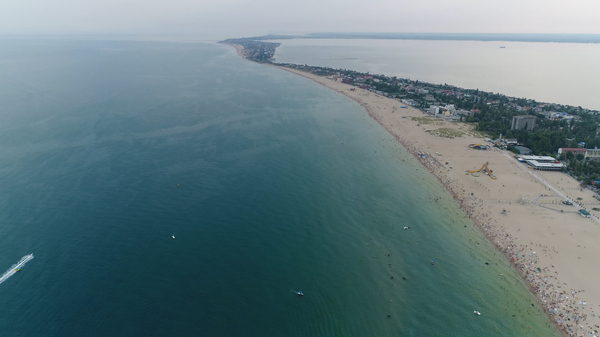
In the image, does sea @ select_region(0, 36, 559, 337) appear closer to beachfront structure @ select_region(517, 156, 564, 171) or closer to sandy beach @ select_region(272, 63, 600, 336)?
sandy beach @ select_region(272, 63, 600, 336)

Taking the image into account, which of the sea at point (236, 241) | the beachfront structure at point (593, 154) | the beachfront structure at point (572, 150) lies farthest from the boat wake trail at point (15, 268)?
the beachfront structure at point (593, 154)

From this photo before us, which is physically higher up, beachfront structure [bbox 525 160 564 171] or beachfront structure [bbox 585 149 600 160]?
beachfront structure [bbox 585 149 600 160]

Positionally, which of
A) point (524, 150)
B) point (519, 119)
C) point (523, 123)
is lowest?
point (524, 150)

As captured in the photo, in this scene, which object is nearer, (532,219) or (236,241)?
(236,241)

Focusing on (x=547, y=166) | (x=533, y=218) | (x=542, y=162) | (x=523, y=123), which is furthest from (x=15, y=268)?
(x=523, y=123)

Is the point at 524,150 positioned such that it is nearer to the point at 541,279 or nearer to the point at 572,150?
the point at 572,150

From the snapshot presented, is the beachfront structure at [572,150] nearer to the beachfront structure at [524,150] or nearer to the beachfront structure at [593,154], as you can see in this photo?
the beachfront structure at [593,154]

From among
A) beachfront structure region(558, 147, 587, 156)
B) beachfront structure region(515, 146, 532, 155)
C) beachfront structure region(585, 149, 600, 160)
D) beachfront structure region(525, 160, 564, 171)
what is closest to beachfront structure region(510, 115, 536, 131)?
beachfront structure region(515, 146, 532, 155)
